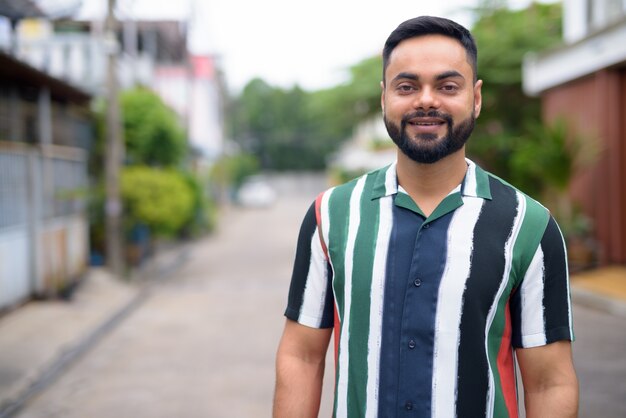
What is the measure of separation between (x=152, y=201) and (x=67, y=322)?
4.70 metres

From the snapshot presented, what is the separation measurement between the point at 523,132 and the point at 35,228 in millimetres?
12440

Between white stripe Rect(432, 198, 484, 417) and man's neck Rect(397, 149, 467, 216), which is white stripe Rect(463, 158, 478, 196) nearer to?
man's neck Rect(397, 149, 467, 216)

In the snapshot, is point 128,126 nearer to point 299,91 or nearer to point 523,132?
point 523,132

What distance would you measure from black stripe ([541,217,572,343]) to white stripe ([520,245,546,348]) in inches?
0.4

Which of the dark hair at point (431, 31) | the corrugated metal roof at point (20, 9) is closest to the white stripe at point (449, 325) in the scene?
the dark hair at point (431, 31)

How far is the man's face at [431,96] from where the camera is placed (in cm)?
177

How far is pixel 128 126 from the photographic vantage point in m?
15.7

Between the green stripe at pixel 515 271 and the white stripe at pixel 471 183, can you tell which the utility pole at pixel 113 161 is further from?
the green stripe at pixel 515 271

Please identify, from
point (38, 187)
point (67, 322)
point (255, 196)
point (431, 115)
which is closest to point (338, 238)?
point (431, 115)

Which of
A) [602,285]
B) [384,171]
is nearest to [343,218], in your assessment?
[384,171]

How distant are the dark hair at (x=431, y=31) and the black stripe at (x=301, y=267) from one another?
51 centimetres

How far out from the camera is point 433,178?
185cm

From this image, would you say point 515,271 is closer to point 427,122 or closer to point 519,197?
point 519,197

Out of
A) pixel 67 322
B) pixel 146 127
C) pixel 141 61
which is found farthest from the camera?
pixel 141 61
